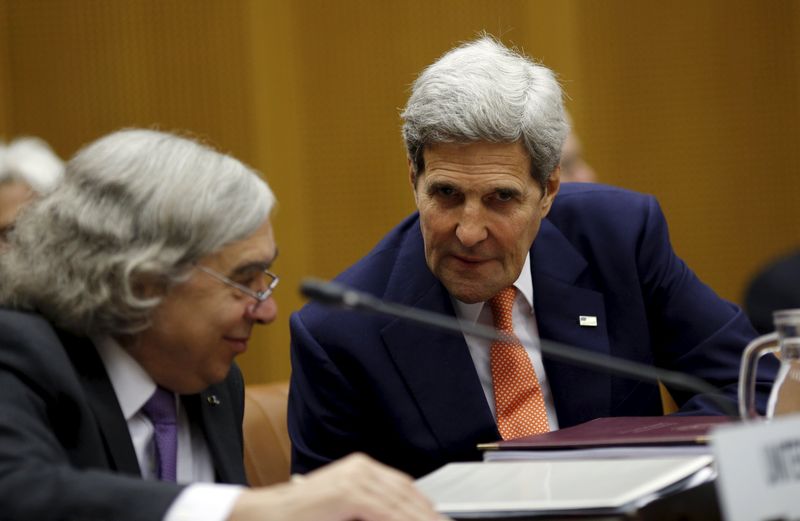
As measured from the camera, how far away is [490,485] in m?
1.60

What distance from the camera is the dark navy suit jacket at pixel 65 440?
1490 mm

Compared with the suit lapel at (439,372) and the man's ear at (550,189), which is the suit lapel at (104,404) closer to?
the suit lapel at (439,372)

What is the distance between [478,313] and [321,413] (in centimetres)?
40

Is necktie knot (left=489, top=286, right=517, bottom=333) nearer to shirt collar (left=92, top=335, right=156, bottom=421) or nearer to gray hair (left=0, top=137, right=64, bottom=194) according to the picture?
shirt collar (left=92, top=335, right=156, bottom=421)

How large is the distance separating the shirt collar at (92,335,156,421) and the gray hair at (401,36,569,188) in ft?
2.65

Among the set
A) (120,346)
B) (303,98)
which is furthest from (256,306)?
(303,98)

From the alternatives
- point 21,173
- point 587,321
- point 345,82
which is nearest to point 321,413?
point 587,321

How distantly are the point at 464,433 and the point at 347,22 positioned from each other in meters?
3.20

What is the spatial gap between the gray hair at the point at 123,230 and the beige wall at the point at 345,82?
335 cm

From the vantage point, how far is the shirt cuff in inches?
58.0

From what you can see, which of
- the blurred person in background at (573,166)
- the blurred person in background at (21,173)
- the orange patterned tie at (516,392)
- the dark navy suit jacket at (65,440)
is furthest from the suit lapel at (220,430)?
the blurred person in background at (573,166)

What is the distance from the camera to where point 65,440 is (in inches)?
67.7

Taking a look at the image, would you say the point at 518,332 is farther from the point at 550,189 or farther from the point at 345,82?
the point at 345,82

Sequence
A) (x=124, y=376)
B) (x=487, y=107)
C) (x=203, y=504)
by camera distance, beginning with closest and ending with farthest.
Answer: (x=203, y=504) < (x=124, y=376) < (x=487, y=107)
